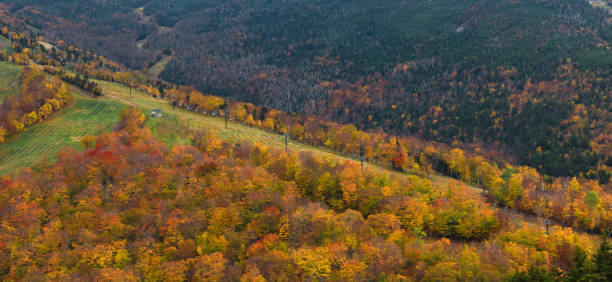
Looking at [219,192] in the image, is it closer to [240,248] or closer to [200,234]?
[200,234]

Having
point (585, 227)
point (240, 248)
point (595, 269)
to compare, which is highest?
point (595, 269)

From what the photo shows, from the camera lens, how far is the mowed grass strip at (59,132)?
119m

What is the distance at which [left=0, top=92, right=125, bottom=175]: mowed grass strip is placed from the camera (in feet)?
389

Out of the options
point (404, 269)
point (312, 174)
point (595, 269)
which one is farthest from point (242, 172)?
point (595, 269)

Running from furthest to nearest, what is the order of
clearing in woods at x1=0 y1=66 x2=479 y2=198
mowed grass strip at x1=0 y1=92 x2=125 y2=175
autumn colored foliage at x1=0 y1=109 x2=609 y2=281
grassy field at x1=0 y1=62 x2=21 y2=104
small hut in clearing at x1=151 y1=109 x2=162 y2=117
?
grassy field at x1=0 y1=62 x2=21 y2=104
small hut in clearing at x1=151 y1=109 x2=162 y2=117
clearing in woods at x1=0 y1=66 x2=479 y2=198
mowed grass strip at x1=0 y1=92 x2=125 y2=175
autumn colored foliage at x1=0 y1=109 x2=609 y2=281

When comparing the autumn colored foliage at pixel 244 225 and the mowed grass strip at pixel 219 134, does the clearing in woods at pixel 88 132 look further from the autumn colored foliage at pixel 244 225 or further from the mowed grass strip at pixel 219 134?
the autumn colored foliage at pixel 244 225

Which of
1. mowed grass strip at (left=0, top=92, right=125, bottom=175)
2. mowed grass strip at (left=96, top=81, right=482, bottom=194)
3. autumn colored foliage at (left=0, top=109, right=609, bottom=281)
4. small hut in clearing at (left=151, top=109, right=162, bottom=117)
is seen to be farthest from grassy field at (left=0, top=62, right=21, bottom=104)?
autumn colored foliage at (left=0, top=109, right=609, bottom=281)

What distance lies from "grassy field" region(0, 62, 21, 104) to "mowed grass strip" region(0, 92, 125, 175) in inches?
936

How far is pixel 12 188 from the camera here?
91.4 m

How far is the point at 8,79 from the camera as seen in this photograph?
564 ft

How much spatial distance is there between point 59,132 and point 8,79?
62.7 meters

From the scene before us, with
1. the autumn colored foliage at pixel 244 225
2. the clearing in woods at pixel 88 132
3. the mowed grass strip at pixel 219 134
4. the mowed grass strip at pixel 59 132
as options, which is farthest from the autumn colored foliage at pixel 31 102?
the autumn colored foliage at pixel 244 225

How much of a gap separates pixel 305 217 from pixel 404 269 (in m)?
23.3

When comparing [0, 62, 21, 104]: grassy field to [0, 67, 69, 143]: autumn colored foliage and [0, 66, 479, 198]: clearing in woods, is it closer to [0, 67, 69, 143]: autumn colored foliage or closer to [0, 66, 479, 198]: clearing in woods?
[0, 67, 69, 143]: autumn colored foliage
